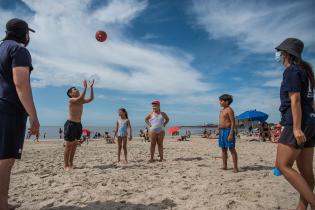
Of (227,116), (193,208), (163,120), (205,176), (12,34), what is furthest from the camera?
(163,120)

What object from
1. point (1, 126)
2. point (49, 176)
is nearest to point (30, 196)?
point (49, 176)

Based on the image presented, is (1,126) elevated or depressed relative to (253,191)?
elevated

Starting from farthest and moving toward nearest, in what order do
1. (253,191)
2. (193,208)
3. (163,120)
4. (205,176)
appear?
(163,120) < (205,176) < (253,191) < (193,208)

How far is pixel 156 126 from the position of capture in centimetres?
844

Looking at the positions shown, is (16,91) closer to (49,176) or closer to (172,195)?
(172,195)

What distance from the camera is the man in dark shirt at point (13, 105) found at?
2822 millimetres

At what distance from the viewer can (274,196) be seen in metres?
4.21

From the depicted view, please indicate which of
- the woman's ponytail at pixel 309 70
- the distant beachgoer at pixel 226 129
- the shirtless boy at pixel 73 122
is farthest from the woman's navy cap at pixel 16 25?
the distant beachgoer at pixel 226 129

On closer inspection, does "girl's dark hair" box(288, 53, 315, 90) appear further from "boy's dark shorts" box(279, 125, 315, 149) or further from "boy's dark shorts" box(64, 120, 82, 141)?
"boy's dark shorts" box(64, 120, 82, 141)

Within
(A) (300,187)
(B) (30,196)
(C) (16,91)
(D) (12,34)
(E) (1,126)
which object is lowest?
(B) (30,196)

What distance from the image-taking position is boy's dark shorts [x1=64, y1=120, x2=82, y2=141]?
6.68 metres

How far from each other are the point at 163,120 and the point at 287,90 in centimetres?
563

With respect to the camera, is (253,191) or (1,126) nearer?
(1,126)

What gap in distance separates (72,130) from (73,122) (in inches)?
7.8
